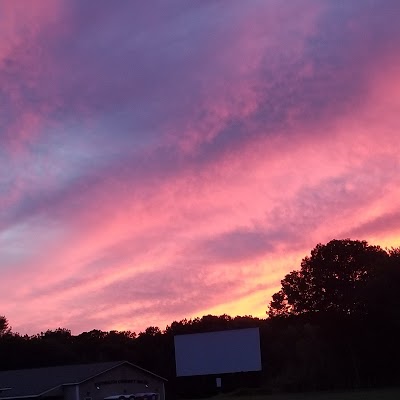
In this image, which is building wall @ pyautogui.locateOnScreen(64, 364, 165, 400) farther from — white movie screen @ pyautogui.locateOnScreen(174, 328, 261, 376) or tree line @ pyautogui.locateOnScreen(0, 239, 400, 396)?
tree line @ pyautogui.locateOnScreen(0, 239, 400, 396)

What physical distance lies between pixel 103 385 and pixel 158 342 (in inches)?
1433

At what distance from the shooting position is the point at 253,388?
81.8 meters

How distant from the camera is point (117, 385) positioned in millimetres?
70062

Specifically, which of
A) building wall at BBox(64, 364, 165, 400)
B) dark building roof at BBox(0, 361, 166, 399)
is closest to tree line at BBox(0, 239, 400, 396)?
building wall at BBox(64, 364, 165, 400)

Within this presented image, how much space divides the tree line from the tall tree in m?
0.11

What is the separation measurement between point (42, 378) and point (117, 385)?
6545 mm

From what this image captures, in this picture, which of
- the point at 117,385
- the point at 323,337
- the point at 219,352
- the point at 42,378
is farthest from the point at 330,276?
the point at 42,378

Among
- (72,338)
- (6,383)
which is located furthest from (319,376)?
(72,338)

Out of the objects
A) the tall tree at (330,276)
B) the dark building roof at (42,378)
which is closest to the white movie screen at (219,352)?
the tall tree at (330,276)

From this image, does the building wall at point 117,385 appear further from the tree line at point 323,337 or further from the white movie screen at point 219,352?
the tree line at point 323,337

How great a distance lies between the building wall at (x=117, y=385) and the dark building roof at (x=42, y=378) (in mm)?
600

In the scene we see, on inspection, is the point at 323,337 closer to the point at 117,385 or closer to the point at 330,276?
the point at 330,276

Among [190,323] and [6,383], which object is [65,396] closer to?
[6,383]

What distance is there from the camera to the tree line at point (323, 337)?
79938mm
